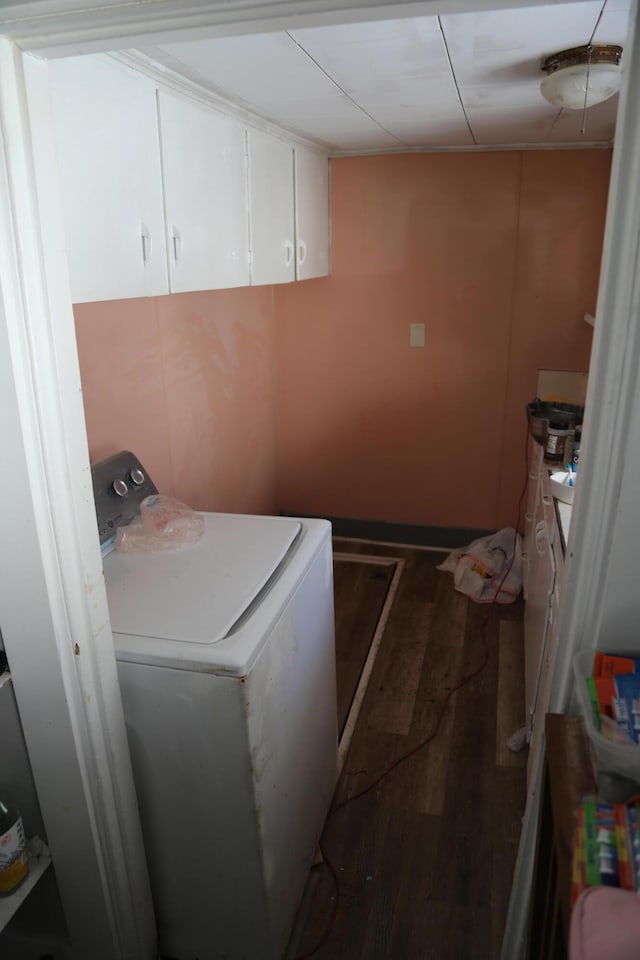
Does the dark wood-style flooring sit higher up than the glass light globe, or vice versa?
the glass light globe

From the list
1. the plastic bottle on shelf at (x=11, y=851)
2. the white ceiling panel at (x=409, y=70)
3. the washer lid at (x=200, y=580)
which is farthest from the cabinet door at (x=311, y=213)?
the plastic bottle on shelf at (x=11, y=851)

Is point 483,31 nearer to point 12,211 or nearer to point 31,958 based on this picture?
point 12,211

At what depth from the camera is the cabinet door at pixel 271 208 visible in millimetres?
2367

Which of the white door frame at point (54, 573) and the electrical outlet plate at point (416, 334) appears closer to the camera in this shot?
the white door frame at point (54, 573)

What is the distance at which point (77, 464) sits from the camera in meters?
1.18

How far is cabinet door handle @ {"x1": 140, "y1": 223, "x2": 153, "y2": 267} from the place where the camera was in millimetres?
1574

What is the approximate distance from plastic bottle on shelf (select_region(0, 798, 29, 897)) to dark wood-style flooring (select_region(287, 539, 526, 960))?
79 cm

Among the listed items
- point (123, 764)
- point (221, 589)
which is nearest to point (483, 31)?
point (221, 589)

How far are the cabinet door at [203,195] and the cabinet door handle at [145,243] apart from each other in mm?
117

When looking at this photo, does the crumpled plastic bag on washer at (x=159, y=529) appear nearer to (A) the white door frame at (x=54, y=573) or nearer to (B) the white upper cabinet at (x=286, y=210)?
(A) the white door frame at (x=54, y=573)

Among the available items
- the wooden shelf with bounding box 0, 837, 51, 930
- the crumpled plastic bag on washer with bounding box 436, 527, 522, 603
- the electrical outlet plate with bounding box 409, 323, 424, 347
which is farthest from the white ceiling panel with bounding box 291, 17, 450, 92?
the crumpled plastic bag on washer with bounding box 436, 527, 522, 603

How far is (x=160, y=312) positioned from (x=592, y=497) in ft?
6.11

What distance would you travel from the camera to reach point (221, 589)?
5.32ft

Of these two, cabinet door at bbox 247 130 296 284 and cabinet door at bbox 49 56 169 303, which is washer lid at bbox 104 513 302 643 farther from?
cabinet door at bbox 247 130 296 284
